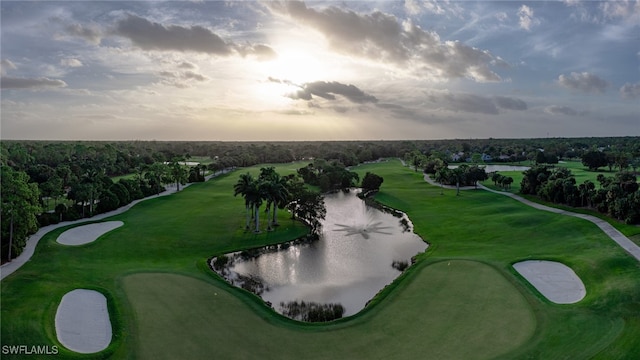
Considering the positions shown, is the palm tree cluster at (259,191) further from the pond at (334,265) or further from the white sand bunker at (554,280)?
the white sand bunker at (554,280)

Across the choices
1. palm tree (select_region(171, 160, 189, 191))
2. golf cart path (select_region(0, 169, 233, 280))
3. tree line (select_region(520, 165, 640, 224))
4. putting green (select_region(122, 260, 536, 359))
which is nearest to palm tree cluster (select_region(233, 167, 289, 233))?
putting green (select_region(122, 260, 536, 359))

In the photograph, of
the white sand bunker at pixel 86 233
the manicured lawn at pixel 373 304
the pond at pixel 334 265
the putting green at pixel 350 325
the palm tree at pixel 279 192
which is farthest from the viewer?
the palm tree at pixel 279 192

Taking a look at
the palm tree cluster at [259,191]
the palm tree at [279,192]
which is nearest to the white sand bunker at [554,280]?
the palm tree at [279,192]

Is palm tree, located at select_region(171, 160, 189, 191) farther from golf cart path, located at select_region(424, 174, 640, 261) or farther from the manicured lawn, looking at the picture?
golf cart path, located at select_region(424, 174, 640, 261)

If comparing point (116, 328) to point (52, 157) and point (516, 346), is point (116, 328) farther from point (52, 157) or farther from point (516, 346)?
point (52, 157)

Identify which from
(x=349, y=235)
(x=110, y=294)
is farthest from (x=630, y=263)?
(x=110, y=294)

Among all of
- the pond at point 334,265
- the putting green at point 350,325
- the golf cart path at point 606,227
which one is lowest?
the pond at point 334,265
